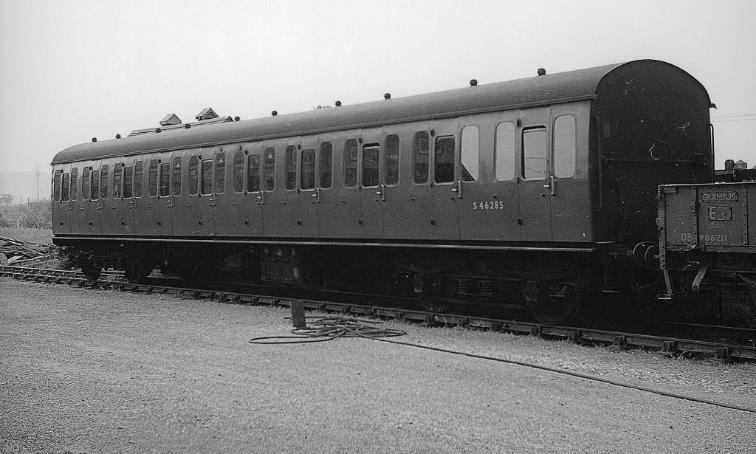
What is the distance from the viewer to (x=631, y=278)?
38.9ft

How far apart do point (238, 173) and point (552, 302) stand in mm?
8089

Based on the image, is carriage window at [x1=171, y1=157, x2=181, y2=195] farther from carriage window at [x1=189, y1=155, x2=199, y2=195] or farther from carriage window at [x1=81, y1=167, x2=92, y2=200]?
carriage window at [x1=81, y1=167, x2=92, y2=200]

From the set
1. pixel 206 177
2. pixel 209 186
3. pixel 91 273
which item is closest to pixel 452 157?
pixel 209 186

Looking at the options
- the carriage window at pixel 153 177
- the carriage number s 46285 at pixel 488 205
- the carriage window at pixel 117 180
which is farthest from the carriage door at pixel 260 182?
the carriage number s 46285 at pixel 488 205

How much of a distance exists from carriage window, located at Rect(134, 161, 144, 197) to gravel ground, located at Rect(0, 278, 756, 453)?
8.26m

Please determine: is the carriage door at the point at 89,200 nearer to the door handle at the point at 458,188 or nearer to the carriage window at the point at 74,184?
the carriage window at the point at 74,184

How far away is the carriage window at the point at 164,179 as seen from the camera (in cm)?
1970

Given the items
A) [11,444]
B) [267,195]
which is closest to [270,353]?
[11,444]

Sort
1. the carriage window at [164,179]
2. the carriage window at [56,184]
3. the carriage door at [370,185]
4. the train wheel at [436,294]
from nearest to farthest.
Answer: the train wheel at [436,294] < the carriage door at [370,185] < the carriage window at [164,179] < the carriage window at [56,184]

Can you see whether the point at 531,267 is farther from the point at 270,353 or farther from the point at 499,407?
the point at 499,407

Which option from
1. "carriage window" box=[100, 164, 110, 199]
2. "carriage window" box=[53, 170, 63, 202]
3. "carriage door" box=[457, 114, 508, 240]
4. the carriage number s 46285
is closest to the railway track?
"carriage door" box=[457, 114, 508, 240]

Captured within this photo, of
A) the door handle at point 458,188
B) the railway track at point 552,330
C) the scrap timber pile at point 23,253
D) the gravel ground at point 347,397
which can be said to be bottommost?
the gravel ground at point 347,397

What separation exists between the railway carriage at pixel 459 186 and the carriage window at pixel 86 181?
370cm

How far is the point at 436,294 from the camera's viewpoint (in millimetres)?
14141
